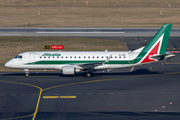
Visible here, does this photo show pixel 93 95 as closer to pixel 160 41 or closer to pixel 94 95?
pixel 94 95

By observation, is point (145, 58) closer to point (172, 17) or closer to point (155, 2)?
Answer: point (172, 17)

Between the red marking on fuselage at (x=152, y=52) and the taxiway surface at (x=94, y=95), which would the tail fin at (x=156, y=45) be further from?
the taxiway surface at (x=94, y=95)

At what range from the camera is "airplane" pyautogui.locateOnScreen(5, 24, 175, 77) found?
162 feet

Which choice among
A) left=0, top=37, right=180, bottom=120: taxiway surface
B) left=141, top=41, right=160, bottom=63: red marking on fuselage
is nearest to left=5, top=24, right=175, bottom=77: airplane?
left=141, top=41, right=160, bottom=63: red marking on fuselage

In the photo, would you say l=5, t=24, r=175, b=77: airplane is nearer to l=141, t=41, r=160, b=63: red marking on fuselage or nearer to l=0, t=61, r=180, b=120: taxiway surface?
l=141, t=41, r=160, b=63: red marking on fuselage

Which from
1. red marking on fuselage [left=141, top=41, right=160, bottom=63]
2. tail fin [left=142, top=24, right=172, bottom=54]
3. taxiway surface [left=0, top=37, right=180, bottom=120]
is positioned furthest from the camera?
tail fin [left=142, top=24, right=172, bottom=54]

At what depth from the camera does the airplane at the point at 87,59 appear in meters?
49.3

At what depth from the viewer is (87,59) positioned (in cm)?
4962

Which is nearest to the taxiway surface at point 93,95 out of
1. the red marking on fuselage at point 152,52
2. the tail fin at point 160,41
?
the red marking on fuselage at point 152,52

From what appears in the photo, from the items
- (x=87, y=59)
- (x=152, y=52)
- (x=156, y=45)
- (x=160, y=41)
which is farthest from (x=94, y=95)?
(x=160, y=41)

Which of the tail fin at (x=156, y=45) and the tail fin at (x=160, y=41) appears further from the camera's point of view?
the tail fin at (x=160, y=41)

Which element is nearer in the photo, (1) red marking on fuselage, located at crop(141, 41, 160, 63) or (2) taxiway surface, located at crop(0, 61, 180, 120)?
(2) taxiway surface, located at crop(0, 61, 180, 120)

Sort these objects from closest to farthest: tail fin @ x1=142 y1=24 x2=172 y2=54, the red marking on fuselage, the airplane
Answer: the airplane
the red marking on fuselage
tail fin @ x1=142 y1=24 x2=172 y2=54

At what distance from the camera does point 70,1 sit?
445ft
